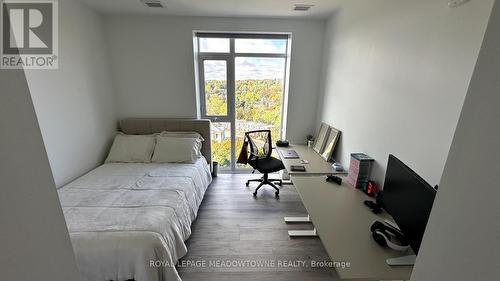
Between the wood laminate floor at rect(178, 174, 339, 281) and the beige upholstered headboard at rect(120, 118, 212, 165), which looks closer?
the wood laminate floor at rect(178, 174, 339, 281)

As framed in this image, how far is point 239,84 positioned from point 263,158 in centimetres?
133

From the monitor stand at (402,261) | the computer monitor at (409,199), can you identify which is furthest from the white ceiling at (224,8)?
the monitor stand at (402,261)

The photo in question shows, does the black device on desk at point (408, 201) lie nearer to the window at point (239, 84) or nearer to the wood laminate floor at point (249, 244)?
the wood laminate floor at point (249, 244)

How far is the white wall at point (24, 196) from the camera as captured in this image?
1.59 ft

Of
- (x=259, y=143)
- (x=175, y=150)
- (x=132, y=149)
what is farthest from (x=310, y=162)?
(x=132, y=149)

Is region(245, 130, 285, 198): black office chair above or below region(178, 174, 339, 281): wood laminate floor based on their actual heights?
above

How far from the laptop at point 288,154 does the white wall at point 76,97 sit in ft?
8.75

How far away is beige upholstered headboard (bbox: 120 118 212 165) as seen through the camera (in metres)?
3.53

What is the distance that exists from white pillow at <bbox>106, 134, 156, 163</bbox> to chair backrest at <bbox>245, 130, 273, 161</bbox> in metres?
1.49

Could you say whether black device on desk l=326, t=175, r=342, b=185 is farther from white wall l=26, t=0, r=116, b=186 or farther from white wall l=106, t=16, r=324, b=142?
white wall l=26, t=0, r=116, b=186

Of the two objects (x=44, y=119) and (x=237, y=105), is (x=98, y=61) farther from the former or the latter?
(x=237, y=105)

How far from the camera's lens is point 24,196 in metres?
0.53

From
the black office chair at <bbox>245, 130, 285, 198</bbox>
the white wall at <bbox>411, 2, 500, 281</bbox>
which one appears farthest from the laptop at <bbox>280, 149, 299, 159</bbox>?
the white wall at <bbox>411, 2, 500, 281</bbox>

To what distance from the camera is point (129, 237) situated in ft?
5.36
